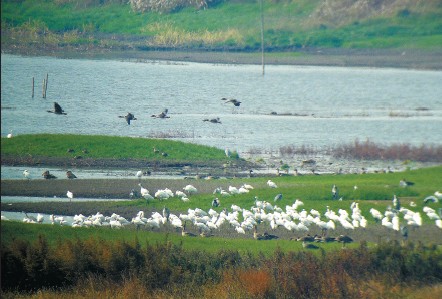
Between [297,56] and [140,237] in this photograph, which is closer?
[140,237]

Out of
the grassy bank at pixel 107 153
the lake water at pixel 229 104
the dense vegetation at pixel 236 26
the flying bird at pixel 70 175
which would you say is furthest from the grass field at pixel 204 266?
the dense vegetation at pixel 236 26

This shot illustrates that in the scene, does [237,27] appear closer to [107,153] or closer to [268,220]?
[107,153]

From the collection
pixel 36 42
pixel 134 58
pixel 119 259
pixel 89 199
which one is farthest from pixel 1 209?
pixel 134 58

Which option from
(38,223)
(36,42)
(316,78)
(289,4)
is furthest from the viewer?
(316,78)

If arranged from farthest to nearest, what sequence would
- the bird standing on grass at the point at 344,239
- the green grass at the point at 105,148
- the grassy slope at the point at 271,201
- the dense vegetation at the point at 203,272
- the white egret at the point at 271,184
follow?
the green grass at the point at 105,148 < the white egret at the point at 271,184 < the bird standing on grass at the point at 344,239 < the grassy slope at the point at 271,201 < the dense vegetation at the point at 203,272

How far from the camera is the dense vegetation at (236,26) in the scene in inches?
1748

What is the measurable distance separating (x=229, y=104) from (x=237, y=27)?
6452mm

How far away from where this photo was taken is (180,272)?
17.0 metres

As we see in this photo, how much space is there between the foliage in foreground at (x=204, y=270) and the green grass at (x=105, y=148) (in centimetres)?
1686

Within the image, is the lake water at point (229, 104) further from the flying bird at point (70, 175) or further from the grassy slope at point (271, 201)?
the flying bird at point (70, 175)

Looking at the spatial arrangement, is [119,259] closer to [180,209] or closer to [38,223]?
[38,223]

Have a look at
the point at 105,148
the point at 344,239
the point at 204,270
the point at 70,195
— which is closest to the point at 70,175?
the point at 70,195

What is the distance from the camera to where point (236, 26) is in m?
60.5

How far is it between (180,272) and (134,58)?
49818 millimetres
